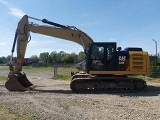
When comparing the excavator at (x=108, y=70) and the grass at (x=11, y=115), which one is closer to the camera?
the grass at (x=11, y=115)

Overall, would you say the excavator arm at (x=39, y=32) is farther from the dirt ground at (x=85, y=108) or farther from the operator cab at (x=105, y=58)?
the dirt ground at (x=85, y=108)

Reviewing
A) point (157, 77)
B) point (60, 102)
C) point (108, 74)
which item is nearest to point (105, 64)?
point (108, 74)

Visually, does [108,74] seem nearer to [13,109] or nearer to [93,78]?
[93,78]

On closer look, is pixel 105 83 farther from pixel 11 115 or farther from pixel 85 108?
pixel 11 115

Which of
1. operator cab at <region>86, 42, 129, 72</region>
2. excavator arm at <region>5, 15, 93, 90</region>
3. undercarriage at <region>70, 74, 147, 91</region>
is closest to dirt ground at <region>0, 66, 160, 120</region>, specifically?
undercarriage at <region>70, 74, 147, 91</region>

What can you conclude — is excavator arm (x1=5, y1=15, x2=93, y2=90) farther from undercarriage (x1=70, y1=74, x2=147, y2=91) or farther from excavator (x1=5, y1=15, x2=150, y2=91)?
undercarriage (x1=70, y1=74, x2=147, y2=91)

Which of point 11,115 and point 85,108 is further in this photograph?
point 85,108

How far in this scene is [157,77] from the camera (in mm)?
26953

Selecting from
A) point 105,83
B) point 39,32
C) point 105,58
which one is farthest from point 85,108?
point 39,32

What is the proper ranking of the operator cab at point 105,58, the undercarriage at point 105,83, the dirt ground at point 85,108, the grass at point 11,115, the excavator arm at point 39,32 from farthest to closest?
the excavator arm at point 39,32, the operator cab at point 105,58, the undercarriage at point 105,83, the dirt ground at point 85,108, the grass at point 11,115

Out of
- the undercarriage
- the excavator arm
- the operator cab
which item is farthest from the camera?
the excavator arm

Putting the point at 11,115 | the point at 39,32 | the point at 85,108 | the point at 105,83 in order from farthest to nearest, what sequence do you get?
the point at 39,32
the point at 105,83
the point at 85,108
the point at 11,115

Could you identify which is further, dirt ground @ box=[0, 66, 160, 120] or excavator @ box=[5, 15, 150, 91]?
excavator @ box=[5, 15, 150, 91]

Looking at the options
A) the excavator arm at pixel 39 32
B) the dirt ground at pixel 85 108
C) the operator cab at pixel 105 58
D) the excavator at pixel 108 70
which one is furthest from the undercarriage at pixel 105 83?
the dirt ground at pixel 85 108
